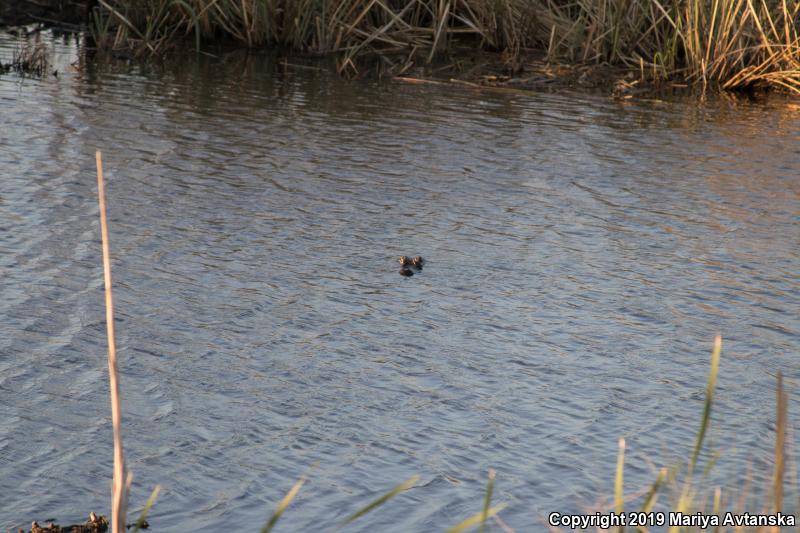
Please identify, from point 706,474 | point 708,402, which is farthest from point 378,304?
point 708,402

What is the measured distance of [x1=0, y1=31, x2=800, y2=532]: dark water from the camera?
3.65 m

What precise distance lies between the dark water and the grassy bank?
1766 millimetres

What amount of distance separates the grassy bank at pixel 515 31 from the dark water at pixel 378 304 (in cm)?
177

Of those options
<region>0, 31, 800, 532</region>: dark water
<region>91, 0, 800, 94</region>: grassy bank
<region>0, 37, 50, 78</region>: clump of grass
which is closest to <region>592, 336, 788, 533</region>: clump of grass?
<region>0, 31, 800, 532</region>: dark water

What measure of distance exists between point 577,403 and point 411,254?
6.28 ft

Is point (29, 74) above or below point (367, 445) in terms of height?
above

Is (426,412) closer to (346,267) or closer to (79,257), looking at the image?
(346,267)

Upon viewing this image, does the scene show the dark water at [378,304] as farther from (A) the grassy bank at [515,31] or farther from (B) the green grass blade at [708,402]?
(A) the grassy bank at [515,31]

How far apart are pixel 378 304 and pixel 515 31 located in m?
7.23

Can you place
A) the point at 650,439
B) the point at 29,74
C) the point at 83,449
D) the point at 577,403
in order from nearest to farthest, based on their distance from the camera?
the point at 83,449, the point at 650,439, the point at 577,403, the point at 29,74

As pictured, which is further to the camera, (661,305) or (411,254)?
(411,254)

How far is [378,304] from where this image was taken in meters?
5.20

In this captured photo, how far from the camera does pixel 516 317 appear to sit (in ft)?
16.7

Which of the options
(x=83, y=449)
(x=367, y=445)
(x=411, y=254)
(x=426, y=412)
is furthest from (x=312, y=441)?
(x=411, y=254)
